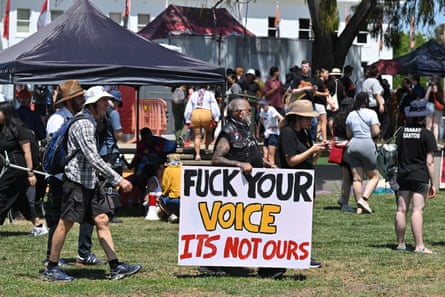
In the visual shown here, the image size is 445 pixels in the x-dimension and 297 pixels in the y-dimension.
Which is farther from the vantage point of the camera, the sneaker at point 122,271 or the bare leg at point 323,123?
the bare leg at point 323,123

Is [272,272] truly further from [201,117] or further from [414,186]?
[201,117]

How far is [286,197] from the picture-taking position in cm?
941

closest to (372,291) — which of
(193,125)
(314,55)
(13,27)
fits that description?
(193,125)

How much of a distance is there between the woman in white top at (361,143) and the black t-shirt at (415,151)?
159 inches

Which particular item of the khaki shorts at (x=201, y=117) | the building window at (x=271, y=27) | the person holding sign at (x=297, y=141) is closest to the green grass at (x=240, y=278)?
the person holding sign at (x=297, y=141)

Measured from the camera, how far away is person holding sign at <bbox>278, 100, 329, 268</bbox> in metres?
9.52

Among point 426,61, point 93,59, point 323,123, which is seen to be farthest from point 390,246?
point 426,61

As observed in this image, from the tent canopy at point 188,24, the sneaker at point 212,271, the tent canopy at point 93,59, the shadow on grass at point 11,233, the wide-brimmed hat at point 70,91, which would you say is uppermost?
the tent canopy at point 188,24

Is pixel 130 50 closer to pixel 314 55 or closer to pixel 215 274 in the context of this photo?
pixel 215 274

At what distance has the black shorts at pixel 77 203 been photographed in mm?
9062

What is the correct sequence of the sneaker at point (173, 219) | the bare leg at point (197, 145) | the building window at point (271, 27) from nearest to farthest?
1. the sneaker at point (173, 219)
2. the bare leg at point (197, 145)
3. the building window at point (271, 27)

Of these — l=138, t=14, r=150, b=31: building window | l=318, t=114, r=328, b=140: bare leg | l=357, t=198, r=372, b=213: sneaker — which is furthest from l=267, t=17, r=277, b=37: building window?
l=357, t=198, r=372, b=213: sneaker

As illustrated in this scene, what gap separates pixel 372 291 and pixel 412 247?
3099 mm

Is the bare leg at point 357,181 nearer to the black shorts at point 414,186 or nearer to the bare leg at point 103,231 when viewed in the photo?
the black shorts at point 414,186
